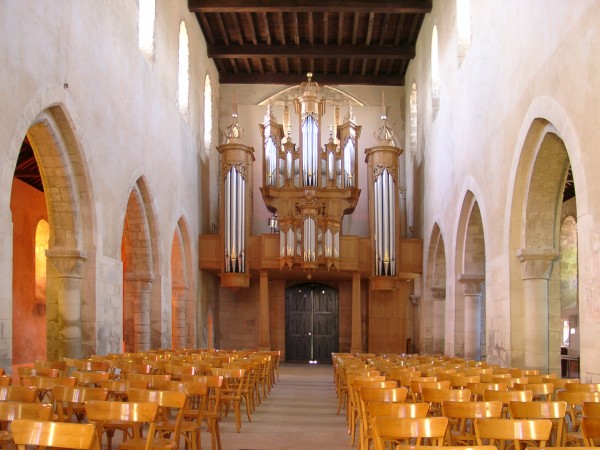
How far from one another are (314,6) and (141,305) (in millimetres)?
10841

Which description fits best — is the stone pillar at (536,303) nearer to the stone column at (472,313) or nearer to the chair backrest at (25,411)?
the stone column at (472,313)

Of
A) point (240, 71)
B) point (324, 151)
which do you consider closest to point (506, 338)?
point (324, 151)

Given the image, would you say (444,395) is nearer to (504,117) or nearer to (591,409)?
(591,409)

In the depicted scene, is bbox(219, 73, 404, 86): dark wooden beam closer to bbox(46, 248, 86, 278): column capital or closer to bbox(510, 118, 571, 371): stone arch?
bbox(510, 118, 571, 371): stone arch

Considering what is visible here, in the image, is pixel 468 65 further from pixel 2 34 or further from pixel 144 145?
pixel 2 34

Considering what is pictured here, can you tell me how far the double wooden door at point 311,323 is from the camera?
1169 inches

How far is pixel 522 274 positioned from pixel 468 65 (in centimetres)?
591

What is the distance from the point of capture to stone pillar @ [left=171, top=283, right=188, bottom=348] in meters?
23.5

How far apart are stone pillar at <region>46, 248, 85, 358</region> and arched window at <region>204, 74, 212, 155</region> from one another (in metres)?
13.6

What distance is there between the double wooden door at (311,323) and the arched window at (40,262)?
29.8 ft

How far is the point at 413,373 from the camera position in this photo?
33.3ft

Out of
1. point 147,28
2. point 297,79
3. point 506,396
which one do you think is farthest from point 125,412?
point 297,79

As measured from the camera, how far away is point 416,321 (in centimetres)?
2866

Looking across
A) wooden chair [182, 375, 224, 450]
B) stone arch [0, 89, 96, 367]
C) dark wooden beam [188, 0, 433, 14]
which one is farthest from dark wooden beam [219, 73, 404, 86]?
wooden chair [182, 375, 224, 450]
